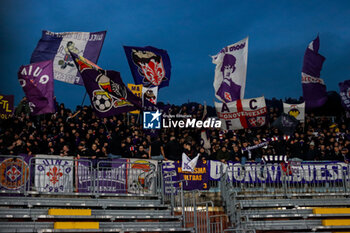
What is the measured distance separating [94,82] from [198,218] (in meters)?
6.30

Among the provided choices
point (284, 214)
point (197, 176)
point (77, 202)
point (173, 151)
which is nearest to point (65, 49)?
point (173, 151)

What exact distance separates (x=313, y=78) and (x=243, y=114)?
5.75 metres

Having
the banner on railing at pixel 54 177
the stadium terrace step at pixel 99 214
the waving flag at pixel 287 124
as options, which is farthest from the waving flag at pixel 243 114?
the banner on railing at pixel 54 177

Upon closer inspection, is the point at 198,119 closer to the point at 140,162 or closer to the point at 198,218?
the point at 140,162

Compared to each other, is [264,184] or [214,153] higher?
[214,153]

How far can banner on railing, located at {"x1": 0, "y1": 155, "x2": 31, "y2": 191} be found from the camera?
1423 centimetres

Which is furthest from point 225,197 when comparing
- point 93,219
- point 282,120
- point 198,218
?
point 282,120

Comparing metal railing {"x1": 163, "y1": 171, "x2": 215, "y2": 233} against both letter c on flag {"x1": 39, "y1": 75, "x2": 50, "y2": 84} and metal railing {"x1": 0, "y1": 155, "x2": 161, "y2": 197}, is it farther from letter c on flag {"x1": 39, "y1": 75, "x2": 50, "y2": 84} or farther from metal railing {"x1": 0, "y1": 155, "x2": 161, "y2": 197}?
letter c on flag {"x1": 39, "y1": 75, "x2": 50, "y2": 84}

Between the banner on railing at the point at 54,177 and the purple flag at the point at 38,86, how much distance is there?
3.39 m

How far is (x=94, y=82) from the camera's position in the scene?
1784 centimetres

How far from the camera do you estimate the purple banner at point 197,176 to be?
17.5m

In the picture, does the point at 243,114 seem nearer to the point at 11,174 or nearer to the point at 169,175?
the point at 169,175

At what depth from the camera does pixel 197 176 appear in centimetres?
1773

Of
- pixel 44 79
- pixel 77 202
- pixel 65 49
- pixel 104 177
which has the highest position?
pixel 65 49
